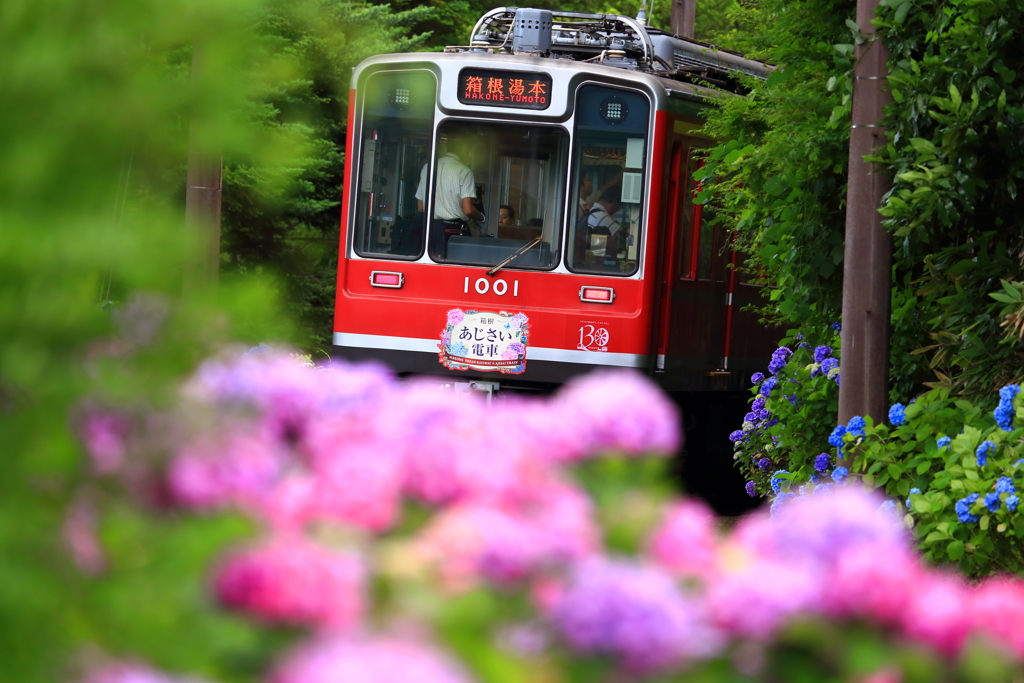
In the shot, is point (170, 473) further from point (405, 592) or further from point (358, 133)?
point (358, 133)

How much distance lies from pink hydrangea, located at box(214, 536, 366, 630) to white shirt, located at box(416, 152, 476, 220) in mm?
8743

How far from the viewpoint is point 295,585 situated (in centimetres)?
137

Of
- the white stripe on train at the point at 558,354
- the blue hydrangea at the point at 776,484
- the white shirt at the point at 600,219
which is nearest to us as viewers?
the blue hydrangea at the point at 776,484

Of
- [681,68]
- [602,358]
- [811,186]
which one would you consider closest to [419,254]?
[602,358]

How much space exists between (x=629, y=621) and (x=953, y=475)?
12.2 ft

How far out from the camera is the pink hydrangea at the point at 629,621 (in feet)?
4.59

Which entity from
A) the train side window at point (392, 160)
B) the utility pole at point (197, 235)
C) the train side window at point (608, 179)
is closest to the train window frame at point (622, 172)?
the train side window at point (608, 179)

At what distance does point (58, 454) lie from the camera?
1.37 meters

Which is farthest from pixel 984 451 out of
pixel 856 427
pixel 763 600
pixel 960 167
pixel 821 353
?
pixel 763 600

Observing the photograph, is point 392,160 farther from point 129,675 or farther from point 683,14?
point 683,14

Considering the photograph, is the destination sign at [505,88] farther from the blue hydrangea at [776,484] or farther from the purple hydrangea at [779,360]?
the blue hydrangea at [776,484]

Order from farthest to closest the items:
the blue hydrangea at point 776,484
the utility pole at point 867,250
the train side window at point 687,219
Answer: the train side window at point 687,219 → the blue hydrangea at point 776,484 → the utility pole at point 867,250

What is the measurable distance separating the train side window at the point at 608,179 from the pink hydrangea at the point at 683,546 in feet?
27.0

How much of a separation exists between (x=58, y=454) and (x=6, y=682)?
0.24 metres
